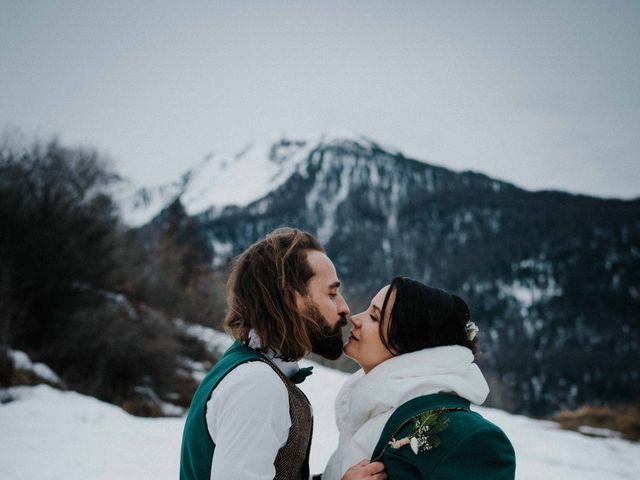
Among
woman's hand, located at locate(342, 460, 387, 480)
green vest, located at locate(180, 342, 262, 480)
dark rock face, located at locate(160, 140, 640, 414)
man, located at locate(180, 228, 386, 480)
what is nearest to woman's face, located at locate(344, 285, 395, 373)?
man, located at locate(180, 228, 386, 480)

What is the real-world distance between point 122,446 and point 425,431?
4435 mm

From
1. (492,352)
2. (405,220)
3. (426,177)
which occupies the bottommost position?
(492,352)

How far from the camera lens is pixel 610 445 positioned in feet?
23.8

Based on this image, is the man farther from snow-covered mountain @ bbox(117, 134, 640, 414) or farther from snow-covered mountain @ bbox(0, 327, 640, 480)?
snow-covered mountain @ bbox(117, 134, 640, 414)

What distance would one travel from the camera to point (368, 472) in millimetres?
1810

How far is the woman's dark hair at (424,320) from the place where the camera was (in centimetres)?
211

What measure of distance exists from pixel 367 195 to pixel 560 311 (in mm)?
70761

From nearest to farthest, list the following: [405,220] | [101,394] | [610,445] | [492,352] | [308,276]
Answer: [308,276], [610,445], [101,394], [492,352], [405,220]

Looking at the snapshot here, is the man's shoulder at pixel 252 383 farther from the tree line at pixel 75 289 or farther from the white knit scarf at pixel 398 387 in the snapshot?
the tree line at pixel 75 289

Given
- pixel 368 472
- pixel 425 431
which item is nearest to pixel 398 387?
pixel 425 431

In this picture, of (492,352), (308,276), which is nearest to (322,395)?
(308,276)

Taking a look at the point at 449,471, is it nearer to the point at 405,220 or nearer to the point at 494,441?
the point at 494,441

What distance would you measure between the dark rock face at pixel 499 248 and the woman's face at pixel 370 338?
83251 millimetres

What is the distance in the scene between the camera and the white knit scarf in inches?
75.7
